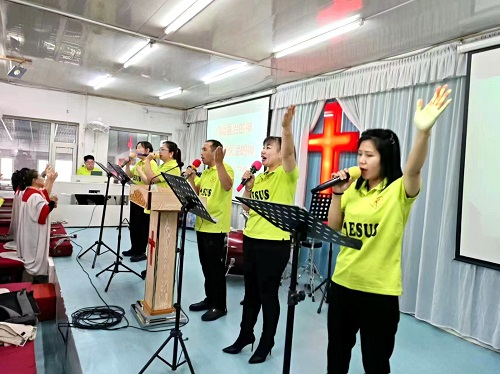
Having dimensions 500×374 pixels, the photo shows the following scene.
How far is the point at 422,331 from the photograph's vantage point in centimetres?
327

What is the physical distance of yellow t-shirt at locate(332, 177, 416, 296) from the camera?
1.45m

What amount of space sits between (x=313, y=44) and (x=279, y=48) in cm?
44

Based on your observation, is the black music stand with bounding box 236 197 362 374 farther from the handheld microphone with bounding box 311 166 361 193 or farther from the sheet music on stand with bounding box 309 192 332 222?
the sheet music on stand with bounding box 309 192 332 222

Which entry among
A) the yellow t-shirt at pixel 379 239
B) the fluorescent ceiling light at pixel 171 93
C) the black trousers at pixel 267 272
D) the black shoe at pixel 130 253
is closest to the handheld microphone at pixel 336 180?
the yellow t-shirt at pixel 379 239

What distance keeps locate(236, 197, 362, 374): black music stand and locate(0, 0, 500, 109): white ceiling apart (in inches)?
88.1

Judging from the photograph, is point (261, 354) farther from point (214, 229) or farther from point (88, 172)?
point (88, 172)

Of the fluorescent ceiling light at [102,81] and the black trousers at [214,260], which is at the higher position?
the fluorescent ceiling light at [102,81]

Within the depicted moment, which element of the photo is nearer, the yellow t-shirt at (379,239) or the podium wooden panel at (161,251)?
the yellow t-shirt at (379,239)

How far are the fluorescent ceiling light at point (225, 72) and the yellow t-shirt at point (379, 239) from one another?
12.4 feet

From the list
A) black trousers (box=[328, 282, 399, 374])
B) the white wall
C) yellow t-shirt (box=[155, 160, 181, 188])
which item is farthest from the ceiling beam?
the white wall

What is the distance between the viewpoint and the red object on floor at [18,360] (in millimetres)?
1839

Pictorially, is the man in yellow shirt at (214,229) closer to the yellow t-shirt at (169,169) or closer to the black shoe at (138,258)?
the yellow t-shirt at (169,169)

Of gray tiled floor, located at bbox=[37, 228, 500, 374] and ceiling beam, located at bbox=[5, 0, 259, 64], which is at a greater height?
ceiling beam, located at bbox=[5, 0, 259, 64]

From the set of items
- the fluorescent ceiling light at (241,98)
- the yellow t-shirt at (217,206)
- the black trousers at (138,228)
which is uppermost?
the fluorescent ceiling light at (241,98)
